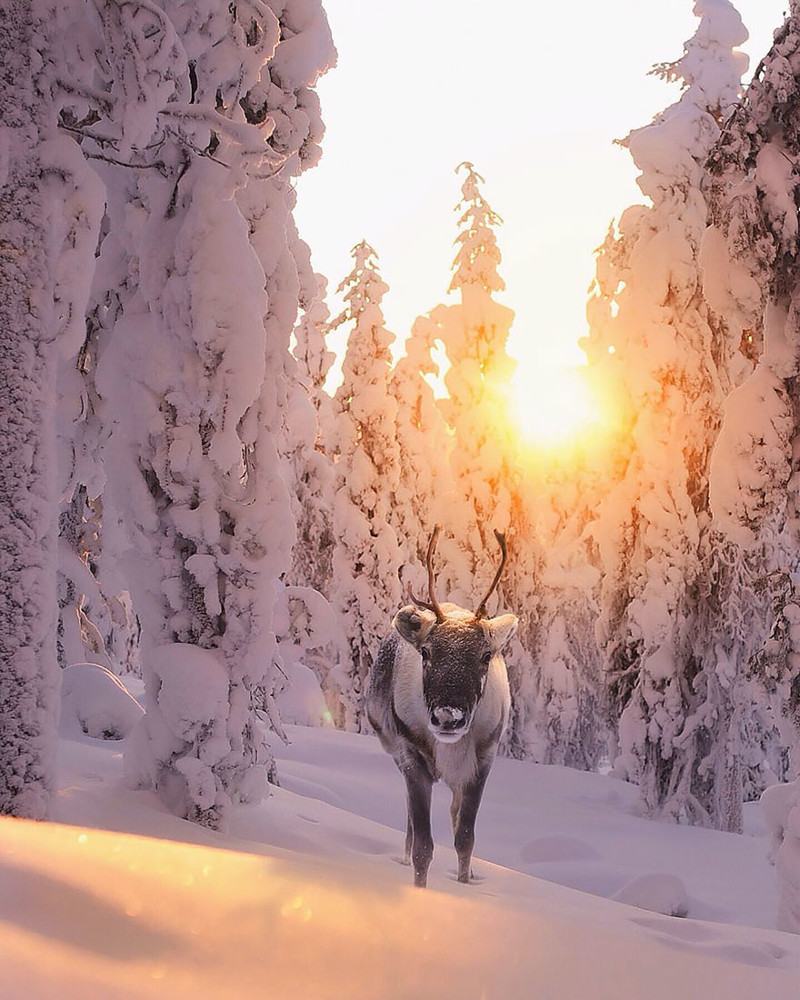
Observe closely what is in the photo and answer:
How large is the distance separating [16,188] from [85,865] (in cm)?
354

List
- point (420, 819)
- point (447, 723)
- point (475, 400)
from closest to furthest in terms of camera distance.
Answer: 1. point (447, 723)
2. point (420, 819)
3. point (475, 400)

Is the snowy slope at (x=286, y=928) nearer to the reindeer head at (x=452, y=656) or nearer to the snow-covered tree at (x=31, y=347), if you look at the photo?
the snow-covered tree at (x=31, y=347)

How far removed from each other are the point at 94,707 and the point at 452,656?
344 cm

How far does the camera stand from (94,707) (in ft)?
25.7

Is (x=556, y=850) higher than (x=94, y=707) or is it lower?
lower

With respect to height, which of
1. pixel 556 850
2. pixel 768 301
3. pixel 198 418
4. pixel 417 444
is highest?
pixel 417 444

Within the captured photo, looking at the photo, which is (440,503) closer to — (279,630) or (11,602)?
(279,630)

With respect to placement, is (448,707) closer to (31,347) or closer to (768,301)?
(31,347)

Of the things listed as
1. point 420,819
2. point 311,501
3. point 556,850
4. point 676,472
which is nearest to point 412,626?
point 420,819

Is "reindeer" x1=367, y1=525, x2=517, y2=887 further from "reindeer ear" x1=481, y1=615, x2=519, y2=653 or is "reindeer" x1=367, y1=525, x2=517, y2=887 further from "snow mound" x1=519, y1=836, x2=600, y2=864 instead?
"snow mound" x1=519, y1=836, x2=600, y2=864

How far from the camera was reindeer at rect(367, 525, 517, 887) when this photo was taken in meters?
5.79

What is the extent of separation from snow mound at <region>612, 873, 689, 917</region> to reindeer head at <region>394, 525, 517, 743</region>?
3170mm

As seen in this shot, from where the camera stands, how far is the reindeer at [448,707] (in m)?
5.79

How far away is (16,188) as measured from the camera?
491 cm
